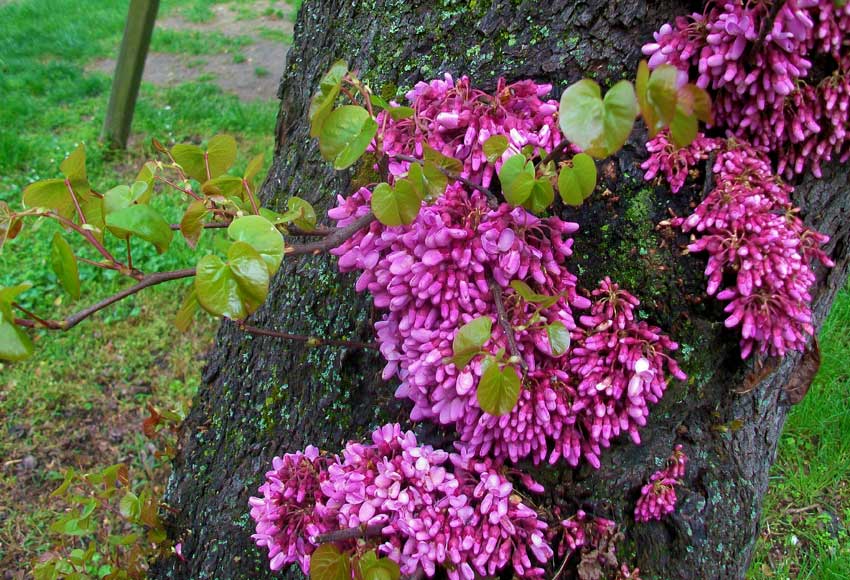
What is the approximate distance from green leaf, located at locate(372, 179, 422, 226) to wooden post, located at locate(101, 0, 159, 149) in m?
4.25

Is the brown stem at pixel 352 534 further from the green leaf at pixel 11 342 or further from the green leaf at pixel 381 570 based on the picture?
the green leaf at pixel 11 342

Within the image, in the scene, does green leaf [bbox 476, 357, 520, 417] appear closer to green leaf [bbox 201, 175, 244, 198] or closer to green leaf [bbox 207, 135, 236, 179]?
green leaf [bbox 201, 175, 244, 198]

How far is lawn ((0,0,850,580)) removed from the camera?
2.51 m

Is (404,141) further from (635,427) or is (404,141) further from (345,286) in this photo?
(635,427)

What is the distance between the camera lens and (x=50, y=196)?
104 cm

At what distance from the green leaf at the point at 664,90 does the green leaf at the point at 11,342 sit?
77cm

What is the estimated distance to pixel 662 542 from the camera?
1455 millimetres

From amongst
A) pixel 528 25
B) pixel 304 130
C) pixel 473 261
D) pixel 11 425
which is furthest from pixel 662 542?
pixel 11 425

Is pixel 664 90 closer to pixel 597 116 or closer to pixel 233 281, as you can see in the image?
pixel 597 116

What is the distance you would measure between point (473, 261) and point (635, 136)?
0.43m

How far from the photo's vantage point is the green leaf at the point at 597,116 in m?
0.75

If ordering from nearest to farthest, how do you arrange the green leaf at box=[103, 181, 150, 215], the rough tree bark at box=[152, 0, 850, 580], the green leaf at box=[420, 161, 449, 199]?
the green leaf at box=[103, 181, 150, 215] → the green leaf at box=[420, 161, 449, 199] → the rough tree bark at box=[152, 0, 850, 580]

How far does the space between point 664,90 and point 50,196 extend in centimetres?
90

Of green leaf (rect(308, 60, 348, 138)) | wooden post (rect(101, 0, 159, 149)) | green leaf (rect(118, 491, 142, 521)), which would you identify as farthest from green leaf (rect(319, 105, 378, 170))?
wooden post (rect(101, 0, 159, 149))
